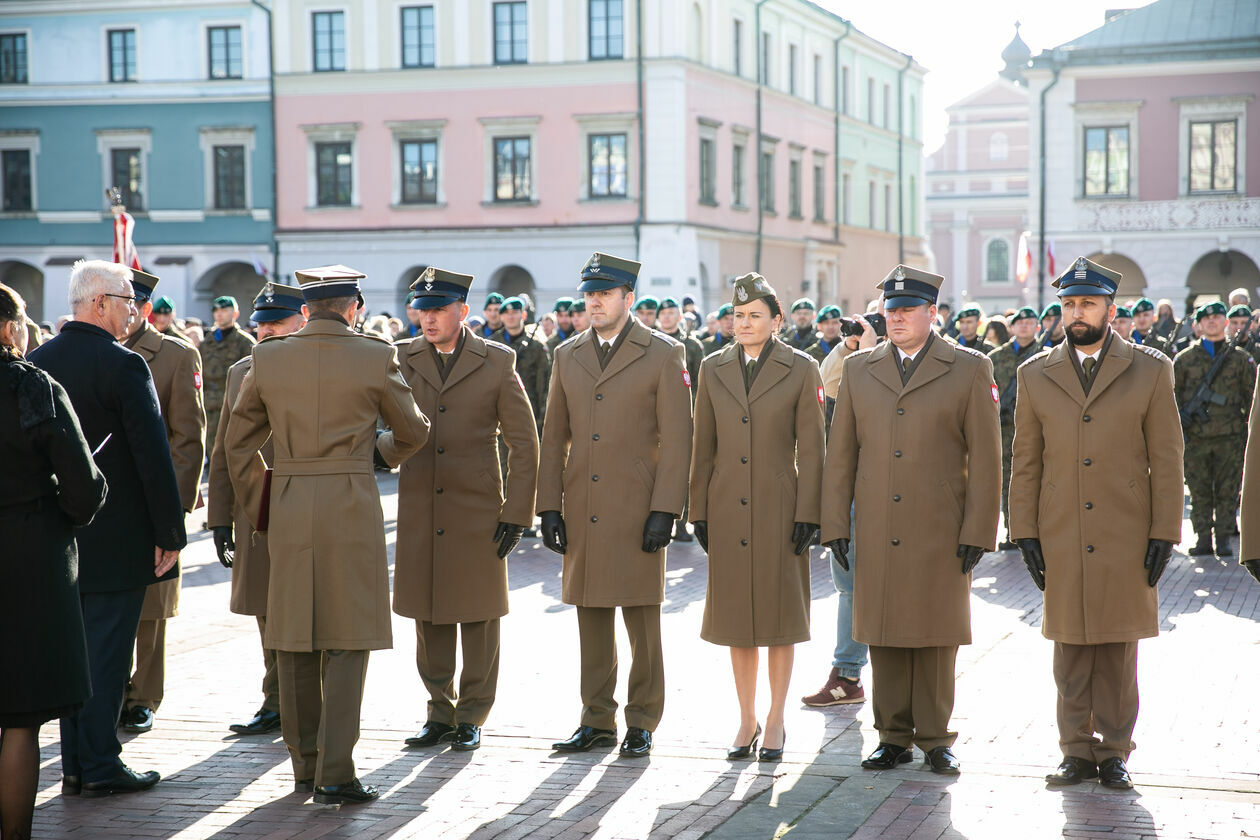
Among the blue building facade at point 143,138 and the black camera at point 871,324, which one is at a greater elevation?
the blue building facade at point 143,138

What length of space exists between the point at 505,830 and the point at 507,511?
1.82 metres

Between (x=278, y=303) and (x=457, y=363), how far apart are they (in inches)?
37.2

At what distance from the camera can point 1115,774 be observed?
6488mm

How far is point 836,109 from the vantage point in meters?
51.0

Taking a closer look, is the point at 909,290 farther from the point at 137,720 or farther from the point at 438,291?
the point at 137,720

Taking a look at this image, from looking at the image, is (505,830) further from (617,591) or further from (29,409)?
(29,409)

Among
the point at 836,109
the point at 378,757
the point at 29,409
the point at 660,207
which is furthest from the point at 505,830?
the point at 836,109

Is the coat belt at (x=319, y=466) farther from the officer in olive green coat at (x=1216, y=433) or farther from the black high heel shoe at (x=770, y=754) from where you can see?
the officer in olive green coat at (x=1216, y=433)

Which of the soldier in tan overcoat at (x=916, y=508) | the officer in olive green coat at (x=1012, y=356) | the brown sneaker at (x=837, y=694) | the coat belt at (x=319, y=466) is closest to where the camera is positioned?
the coat belt at (x=319, y=466)

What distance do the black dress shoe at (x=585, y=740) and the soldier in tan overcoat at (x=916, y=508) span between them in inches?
49.9

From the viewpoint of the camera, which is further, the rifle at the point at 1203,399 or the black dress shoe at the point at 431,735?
the rifle at the point at 1203,399

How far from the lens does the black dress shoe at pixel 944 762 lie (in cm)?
672

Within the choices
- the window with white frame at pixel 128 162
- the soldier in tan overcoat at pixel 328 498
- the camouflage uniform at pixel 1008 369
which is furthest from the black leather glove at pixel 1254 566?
the window with white frame at pixel 128 162

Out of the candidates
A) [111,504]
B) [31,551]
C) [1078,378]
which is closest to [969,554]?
[1078,378]
